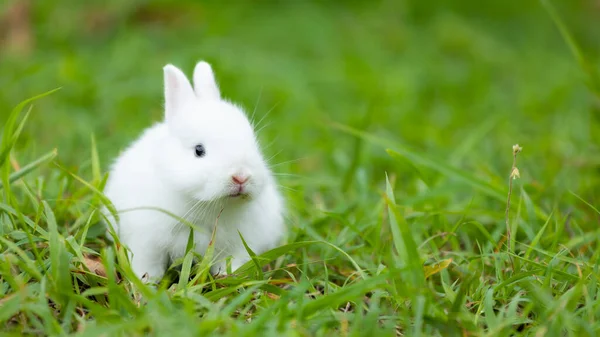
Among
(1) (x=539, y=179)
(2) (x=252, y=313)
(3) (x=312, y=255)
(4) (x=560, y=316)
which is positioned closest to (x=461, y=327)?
(4) (x=560, y=316)

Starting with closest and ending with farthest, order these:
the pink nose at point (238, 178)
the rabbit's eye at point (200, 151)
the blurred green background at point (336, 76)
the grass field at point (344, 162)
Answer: the grass field at point (344, 162) < the pink nose at point (238, 178) < the rabbit's eye at point (200, 151) < the blurred green background at point (336, 76)

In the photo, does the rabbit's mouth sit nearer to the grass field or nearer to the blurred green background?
the grass field

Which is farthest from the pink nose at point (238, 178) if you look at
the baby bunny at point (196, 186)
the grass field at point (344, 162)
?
the grass field at point (344, 162)

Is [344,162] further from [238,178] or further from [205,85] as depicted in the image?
[238,178]

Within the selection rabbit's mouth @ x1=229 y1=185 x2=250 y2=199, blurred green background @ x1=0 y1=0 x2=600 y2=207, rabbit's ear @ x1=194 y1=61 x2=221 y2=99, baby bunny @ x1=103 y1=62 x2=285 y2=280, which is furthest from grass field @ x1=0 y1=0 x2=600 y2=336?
rabbit's ear @ x1=194 y1=61 x2=221 y2=99

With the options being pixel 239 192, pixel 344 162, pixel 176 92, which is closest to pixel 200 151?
pixel 239 192

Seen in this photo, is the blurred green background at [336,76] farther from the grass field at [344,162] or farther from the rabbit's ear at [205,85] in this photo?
the rabbit's ear at [205,85]
